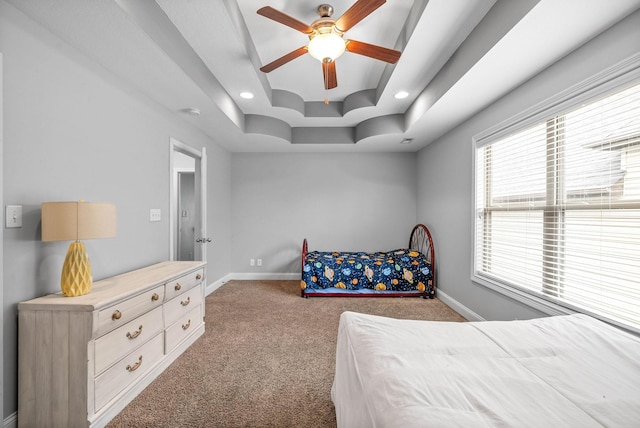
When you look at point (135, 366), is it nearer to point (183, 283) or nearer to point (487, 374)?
point (183, 283)

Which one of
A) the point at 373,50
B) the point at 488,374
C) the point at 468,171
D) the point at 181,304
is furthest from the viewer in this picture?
the point at 468,171

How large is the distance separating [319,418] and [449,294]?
2.61m

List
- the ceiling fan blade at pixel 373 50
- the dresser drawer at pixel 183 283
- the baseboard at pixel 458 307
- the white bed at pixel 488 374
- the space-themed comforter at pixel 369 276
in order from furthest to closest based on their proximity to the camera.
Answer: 1. the space-themed comforter at pixel 369 276
2. the baseboard at pixel 458 307
3. the dresser drawer at pixel 183 283
4. the ceiling fan blade at pixel 373 50
5. the white bed at pixel 488 374

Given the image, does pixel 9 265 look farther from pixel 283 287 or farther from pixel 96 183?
pixel 283 287

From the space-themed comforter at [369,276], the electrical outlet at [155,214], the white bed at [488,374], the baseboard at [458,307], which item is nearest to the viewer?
the white bed at [488,374]

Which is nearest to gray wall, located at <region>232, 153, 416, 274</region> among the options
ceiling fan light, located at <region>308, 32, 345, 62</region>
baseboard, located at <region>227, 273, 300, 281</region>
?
baseboard, located at <region>227, 273, 300, 281</region>

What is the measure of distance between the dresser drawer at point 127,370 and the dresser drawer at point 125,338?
0.05m

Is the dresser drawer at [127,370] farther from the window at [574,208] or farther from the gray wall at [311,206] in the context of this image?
the window at [574,208]

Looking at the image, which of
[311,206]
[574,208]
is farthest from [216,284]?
[574,208]

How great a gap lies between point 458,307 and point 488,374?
260 centimetres

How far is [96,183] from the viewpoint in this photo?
79.1 inches

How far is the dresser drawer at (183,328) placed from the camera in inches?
84.5

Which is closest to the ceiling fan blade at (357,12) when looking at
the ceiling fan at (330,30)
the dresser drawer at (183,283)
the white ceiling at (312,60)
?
the ceiling fan at (330,30)

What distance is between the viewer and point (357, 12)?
1.62m
